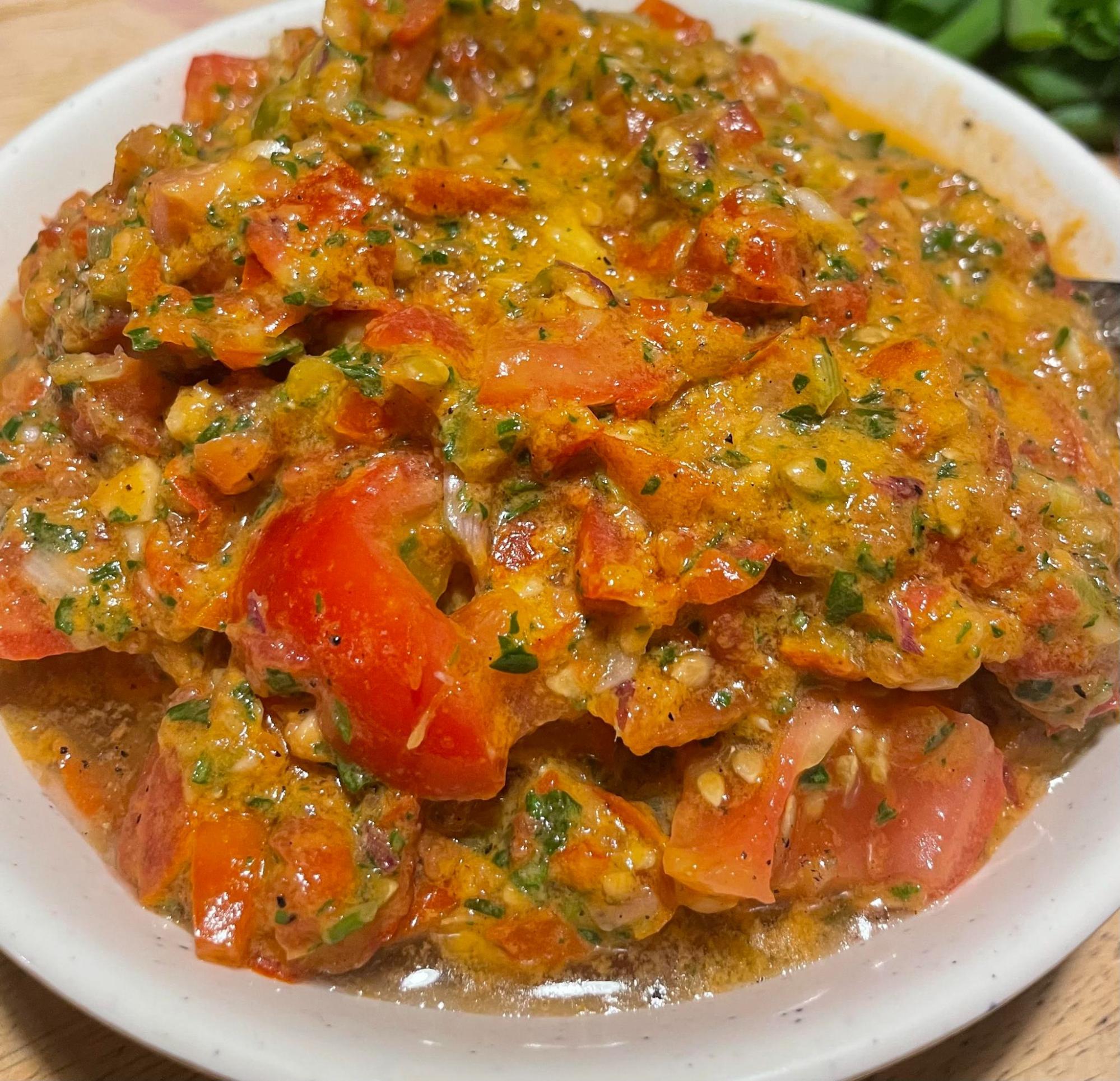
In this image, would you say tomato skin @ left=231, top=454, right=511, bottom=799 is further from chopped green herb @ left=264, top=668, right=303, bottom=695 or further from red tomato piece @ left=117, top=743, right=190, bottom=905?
red tomato piece @ left=117, top=743, right=190, bottom=905

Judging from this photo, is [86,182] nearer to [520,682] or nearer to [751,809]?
[520,682]

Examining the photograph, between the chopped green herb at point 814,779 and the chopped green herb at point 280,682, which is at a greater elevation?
the chopped green herb at point 280,682

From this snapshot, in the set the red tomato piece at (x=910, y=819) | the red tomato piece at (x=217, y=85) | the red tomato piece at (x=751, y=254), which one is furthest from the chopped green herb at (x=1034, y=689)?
the red tomato piece at (x=217, y=85)

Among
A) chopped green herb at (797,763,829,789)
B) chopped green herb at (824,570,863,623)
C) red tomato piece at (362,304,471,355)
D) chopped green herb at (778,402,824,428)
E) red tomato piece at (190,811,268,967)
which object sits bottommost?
chopped green herb at (797,763,829,789)

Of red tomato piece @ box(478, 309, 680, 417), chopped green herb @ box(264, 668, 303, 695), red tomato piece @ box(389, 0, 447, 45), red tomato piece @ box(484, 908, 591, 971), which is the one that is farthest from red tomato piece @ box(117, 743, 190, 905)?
red tomato piece @ box(389, 0, 447, 45)

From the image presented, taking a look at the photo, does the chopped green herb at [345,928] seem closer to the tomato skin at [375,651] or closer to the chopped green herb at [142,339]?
the tomato skin at [375,651]
